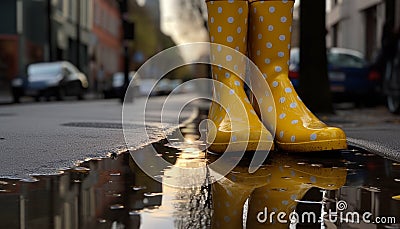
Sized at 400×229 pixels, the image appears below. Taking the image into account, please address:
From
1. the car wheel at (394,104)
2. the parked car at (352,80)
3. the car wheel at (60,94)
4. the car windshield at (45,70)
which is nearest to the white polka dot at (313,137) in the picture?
the car wheel at (394,104)

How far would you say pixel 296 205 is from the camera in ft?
6.72

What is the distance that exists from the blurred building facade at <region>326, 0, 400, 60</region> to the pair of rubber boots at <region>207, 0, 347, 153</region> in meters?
18.6

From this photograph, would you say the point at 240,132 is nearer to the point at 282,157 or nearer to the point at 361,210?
the point at 282,157

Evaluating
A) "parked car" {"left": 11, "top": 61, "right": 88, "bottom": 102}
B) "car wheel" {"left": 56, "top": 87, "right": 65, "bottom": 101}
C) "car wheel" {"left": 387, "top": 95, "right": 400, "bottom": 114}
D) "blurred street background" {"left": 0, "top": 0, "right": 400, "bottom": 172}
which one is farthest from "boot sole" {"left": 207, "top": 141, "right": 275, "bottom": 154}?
"car wheel" {"left": 56, "top": 87, "right": 65, "bottom": 101}

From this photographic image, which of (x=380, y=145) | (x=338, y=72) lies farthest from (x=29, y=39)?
(x=380, y=145)

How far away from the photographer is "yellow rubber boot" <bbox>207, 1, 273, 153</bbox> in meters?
3.20

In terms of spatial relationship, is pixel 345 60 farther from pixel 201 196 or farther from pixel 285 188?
pixel 201 196

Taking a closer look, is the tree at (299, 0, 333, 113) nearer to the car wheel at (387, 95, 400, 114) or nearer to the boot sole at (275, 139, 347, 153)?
the car wheel at (387, 95, 400, 114)

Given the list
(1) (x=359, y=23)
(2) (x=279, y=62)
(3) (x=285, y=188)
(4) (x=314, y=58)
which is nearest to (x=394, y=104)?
(4) (x=314, y=58)

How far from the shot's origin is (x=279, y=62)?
11.7 feet

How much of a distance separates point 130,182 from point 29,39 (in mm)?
29835

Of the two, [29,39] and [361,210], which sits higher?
[29,39]

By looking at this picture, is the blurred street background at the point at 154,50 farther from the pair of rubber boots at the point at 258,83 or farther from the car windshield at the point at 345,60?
the pair of rubber boots at the point at 258,83

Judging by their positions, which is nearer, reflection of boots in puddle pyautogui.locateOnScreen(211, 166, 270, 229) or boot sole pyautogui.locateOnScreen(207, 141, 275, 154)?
reflection of boots in puddle pyautogui.locateOnScreen(211, 166, 270, 229)
